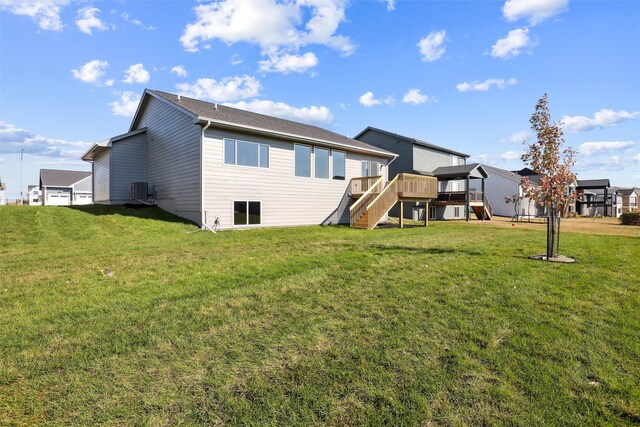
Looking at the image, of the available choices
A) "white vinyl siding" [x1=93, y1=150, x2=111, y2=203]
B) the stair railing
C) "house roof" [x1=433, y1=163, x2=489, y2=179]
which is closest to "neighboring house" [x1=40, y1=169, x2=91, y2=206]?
"white vinyl siding" [x1=93, y1=150, x2=111, y2=203]

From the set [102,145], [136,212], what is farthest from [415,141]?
[102,145]

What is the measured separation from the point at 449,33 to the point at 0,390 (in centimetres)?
1462

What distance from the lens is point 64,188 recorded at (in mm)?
40406

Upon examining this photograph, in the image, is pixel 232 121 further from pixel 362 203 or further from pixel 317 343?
pixel 317 343

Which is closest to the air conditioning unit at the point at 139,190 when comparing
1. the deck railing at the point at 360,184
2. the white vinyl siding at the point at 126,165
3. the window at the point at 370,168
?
the white vinyl siding at the point at 126,165

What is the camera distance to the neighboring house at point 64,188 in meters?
39.4

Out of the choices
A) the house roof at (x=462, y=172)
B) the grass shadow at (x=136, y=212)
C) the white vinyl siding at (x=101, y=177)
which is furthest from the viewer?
the house roof at (x=462, y=172)

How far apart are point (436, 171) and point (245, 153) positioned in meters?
18.5

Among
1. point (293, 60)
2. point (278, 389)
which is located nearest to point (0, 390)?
point (278, 389)

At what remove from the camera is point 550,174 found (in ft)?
25.4

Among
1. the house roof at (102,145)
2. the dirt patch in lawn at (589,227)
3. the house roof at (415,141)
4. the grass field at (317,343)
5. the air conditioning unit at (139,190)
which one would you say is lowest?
the grass field at (317,343)

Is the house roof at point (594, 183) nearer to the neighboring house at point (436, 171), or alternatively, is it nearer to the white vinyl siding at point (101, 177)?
the neighboring house at point (436, 171)

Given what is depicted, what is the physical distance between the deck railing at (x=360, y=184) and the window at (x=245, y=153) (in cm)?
603

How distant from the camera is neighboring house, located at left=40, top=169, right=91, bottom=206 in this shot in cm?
3944
